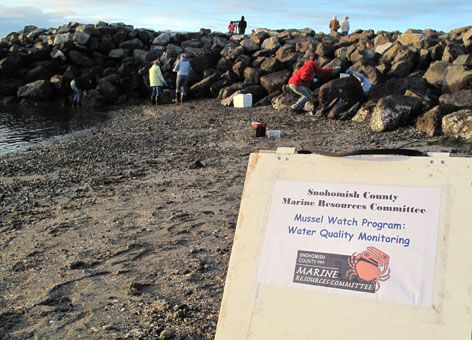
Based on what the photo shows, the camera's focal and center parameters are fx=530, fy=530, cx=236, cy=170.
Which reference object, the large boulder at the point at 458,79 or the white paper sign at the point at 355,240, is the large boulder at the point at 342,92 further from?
the white paper sign at the point at 355,240

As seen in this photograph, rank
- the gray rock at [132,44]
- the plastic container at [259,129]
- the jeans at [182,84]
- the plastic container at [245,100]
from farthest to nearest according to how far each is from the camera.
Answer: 1. the gray rock at [132,44]
2. the jeans at [182,84]
3. the plastic container at [245,100]
4. the plastic container at [259,129]

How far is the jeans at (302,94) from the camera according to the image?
15703 millimetres

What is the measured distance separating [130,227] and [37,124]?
16.4 metres

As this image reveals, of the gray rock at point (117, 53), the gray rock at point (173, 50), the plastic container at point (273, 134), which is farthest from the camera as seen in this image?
the gray rock at point (117, 53)

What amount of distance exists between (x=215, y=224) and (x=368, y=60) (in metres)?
13.8

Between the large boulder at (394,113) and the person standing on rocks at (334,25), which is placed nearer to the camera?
the large boulder at (394,113)

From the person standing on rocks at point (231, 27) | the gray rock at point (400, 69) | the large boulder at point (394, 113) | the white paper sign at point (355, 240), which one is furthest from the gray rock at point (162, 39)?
the white paper sign at point (355, 240)

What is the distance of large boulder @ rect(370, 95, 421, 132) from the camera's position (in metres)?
12.3

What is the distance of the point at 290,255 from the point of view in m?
2.79

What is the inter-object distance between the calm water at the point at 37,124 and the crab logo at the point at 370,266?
14.6 m

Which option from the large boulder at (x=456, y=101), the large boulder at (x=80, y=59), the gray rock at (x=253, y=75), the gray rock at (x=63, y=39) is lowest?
the large boulder at (x=456, y=101)

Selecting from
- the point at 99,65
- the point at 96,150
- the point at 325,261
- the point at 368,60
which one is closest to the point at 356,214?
the point at 325,261

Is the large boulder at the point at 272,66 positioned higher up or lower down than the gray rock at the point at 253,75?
higher up

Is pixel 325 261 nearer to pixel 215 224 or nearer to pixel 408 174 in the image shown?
pixel 408 174
